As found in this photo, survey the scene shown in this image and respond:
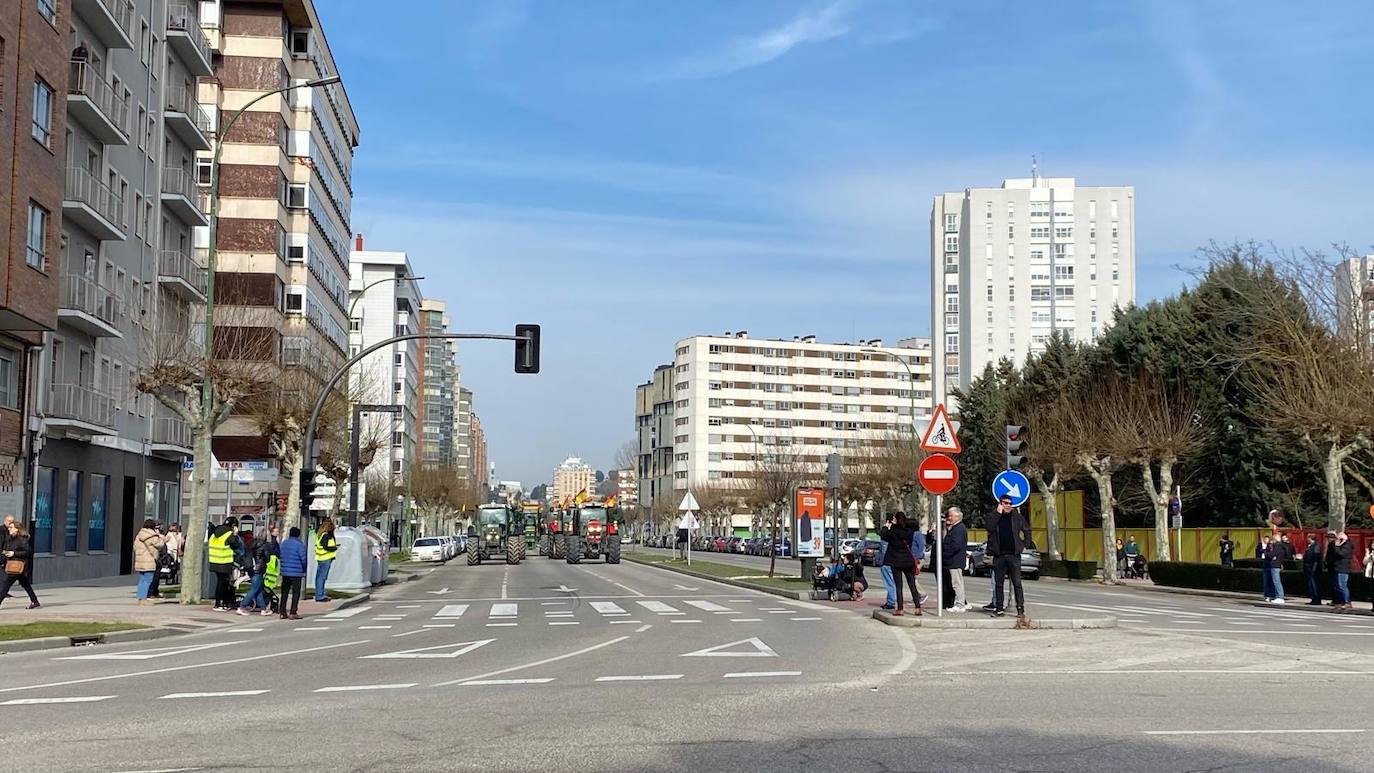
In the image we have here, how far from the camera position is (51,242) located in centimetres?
3369

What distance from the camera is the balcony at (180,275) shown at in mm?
46469

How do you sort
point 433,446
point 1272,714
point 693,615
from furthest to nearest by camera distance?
1. point 433,446
2. point 693,615
3. point 1272,714

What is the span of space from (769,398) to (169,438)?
5318 inches

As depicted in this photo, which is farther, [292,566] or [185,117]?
[185,117]

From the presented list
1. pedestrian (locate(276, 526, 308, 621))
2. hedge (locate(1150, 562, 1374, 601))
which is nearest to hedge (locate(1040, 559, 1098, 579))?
hedge (locate(1150, 562, 1374, 601))

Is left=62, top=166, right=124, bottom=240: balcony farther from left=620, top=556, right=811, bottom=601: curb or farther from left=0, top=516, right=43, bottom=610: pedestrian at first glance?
left=620, top=556, right=811, bottom=601: curb

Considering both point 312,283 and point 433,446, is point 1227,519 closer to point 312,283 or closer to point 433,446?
point 312,283

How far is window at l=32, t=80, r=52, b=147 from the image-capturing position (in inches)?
1297

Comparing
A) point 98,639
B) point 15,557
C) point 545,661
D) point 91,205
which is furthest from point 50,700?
point 91,205

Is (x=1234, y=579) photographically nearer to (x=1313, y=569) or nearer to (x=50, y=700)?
(x=1313, y=569)

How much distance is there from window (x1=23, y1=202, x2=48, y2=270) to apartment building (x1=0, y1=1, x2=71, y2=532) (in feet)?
0.08

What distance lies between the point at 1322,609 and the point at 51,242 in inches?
1233

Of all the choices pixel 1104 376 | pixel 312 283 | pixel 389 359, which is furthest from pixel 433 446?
pixel 1104 376

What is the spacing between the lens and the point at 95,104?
122 feet
